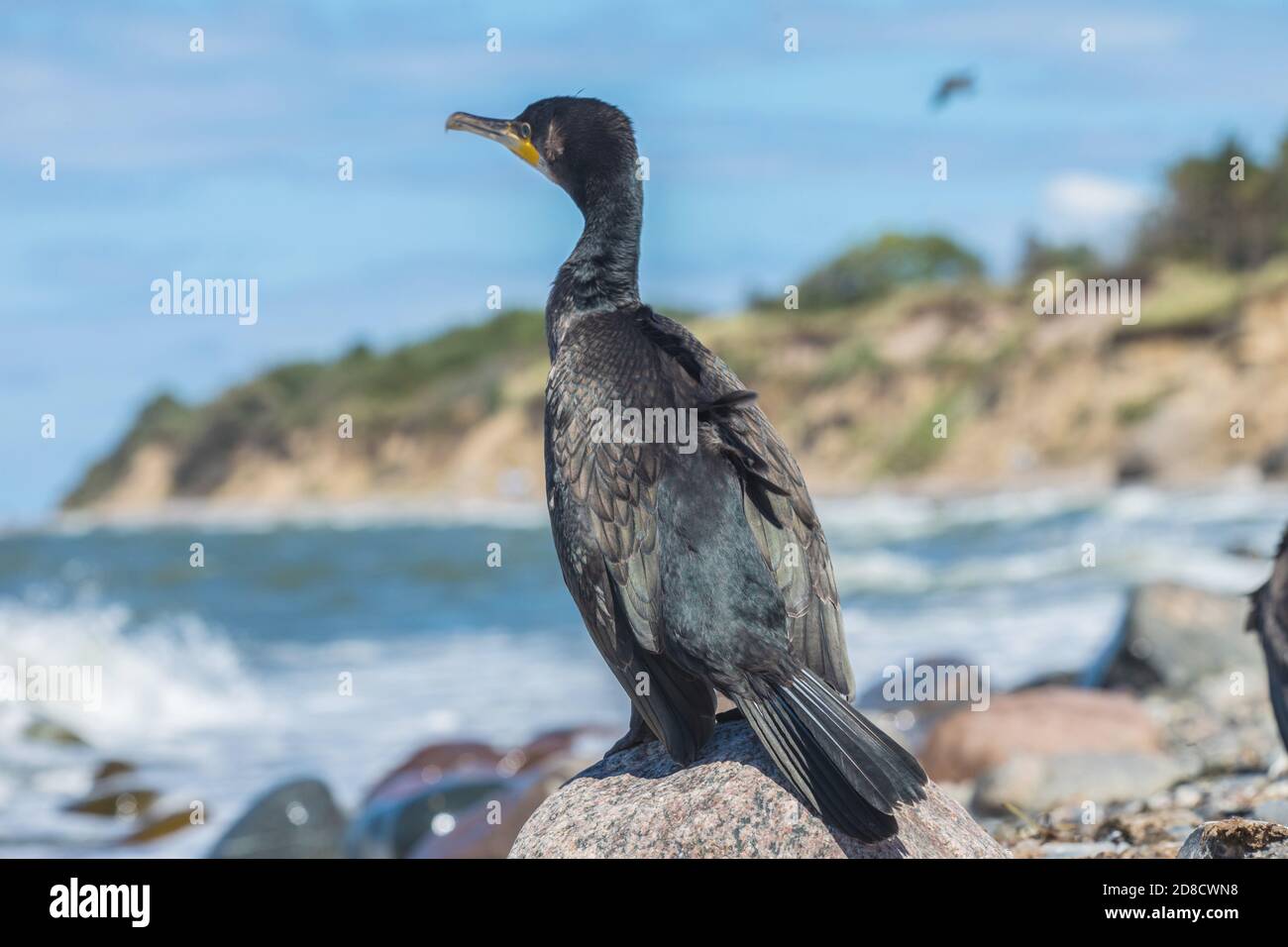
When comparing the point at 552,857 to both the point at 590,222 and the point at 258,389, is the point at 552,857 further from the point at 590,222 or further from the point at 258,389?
the point at 258,389

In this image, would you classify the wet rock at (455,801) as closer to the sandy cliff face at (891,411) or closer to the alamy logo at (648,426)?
the alamy logo at (648,426)

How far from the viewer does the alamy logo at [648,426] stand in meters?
4.29

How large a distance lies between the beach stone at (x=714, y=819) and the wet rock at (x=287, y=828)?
512cm

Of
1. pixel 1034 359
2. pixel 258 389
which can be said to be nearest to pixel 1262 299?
pixel 1034 359

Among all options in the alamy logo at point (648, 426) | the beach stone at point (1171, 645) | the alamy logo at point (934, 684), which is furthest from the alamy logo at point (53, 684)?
the alamy logo at point (648, 426)

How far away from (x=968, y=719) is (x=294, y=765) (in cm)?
604

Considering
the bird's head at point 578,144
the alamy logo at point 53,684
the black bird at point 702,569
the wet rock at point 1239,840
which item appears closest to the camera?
the black bird at point 702,569

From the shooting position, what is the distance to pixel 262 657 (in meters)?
17.9

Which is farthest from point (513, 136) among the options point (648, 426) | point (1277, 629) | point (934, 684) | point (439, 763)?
point (934, 684)

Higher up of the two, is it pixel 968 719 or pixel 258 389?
pixel 258 389

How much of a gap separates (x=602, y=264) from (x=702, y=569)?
129 cm

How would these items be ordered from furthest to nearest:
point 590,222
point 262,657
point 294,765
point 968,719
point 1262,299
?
point 1262,299
point 262,657
point 294,765
point 968,719
point 590,222

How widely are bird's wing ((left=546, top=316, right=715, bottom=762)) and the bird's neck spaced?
0.34 m
